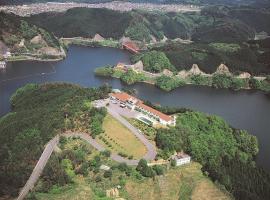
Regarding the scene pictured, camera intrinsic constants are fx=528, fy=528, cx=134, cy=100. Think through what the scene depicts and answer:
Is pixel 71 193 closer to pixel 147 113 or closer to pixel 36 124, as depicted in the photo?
pixel 36 124

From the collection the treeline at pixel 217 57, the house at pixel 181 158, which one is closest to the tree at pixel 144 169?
the house at pixel 181 158

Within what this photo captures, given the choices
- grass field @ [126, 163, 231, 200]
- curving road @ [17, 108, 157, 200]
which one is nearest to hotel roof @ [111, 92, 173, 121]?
curving road @ [17, 108, 157, 200]

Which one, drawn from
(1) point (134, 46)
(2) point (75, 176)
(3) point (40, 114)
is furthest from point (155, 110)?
(1) point (134, 46)

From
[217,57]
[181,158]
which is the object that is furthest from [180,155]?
[217,57]

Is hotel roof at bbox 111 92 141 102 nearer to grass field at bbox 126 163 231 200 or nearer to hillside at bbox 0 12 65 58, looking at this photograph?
grass field at bbox 126 163 231 200

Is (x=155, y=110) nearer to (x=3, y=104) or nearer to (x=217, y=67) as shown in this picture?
(x=3, y=104)
